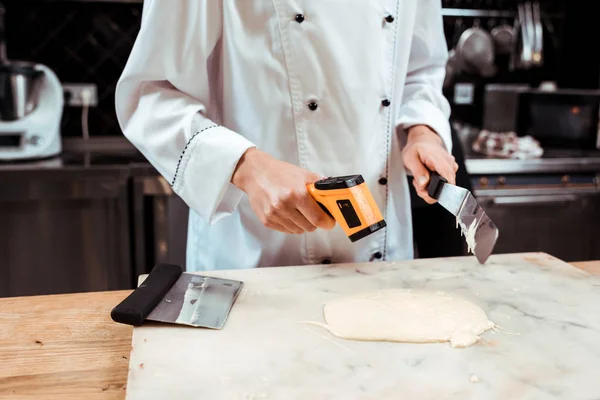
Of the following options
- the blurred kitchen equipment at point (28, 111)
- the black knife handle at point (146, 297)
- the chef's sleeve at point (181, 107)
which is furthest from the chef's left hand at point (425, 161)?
the blurred kitchen equipment at point (28, 111)

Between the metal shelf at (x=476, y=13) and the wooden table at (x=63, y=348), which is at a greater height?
the metal shelf at (x=476, y=13)

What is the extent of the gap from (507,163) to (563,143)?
18.2 inches

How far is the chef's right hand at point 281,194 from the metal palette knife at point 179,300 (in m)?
0.13

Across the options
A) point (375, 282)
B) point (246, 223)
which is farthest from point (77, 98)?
point (375, 282)

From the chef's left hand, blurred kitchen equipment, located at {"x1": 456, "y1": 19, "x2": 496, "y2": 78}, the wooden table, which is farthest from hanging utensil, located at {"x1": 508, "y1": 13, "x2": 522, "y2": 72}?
the wooden table

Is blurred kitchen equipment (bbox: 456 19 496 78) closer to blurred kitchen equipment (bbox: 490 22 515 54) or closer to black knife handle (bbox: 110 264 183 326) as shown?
blurred kitchen equipment (bbox: 490 22 515 54)

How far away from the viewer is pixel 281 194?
0.85 meters

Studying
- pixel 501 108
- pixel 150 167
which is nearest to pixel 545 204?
pixel 501 108

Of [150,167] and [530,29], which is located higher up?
[530,29]

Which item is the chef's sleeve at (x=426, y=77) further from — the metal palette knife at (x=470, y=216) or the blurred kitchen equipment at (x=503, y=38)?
the blurred kitchen equipment at (x=503, y=38)

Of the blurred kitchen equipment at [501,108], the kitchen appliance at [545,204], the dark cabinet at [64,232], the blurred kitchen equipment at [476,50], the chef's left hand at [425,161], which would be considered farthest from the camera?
the blurred kitchen equipment at [476,50]

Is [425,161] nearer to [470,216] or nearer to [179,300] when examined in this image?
[470,216]

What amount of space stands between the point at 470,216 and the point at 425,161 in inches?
6.5

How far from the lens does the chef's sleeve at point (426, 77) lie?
1.15 meters
